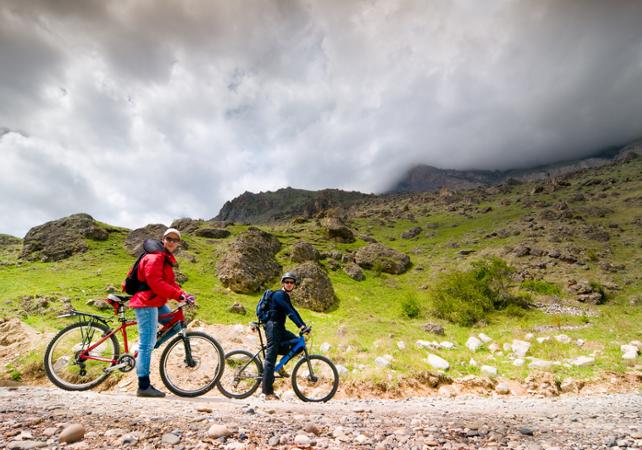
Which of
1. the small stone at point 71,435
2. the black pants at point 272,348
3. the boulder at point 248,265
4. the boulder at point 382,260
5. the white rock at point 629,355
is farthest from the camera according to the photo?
the boulder at point 382,260

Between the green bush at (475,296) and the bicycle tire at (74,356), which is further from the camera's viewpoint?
the green bush at (475,296)

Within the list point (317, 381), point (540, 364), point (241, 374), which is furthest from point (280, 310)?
point (540, 364)

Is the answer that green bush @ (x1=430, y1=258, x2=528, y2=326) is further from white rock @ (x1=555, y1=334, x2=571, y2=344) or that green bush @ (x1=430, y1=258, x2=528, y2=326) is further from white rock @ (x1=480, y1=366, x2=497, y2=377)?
white rock @ (x1=480, y1=366, x2=497, y2=377)

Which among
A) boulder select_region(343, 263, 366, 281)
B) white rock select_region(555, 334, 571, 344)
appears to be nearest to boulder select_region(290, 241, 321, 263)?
boulder select_region(343, 263, 366, 281)

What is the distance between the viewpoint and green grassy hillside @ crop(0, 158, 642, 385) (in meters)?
16.3

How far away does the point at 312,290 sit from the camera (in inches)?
1689

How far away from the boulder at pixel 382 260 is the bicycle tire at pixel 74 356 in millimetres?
62480

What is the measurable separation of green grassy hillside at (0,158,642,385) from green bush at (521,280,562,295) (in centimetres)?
14

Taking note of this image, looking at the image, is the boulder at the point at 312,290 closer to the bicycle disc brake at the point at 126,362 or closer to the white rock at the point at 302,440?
the bicycle disc brake at the point at 126,362

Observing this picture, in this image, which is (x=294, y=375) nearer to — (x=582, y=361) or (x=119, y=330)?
(x=119, y=330)

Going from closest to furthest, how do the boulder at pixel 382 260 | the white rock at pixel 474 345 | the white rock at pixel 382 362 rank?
the white rock at pixel 382 362
the white rock at pixel 474 345
the boulder at pixel 382 260

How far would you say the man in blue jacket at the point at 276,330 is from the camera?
7.80 metres

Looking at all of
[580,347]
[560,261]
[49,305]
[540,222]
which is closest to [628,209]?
[540,222]

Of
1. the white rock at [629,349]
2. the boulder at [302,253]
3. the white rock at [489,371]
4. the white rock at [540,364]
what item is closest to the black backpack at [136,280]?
the white rock at [489,371]
